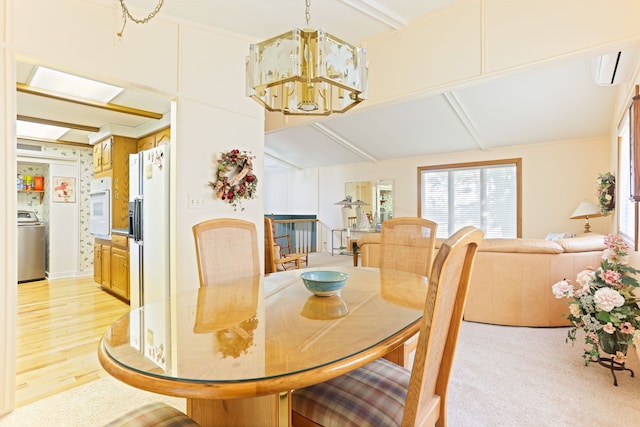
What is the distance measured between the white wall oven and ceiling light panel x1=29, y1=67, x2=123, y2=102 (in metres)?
1.54

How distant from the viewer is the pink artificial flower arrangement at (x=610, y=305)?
2047mm

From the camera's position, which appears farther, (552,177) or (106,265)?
(552,177)

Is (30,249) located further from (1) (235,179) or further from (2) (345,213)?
(2) (345,213)

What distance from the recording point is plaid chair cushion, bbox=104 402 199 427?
1.00m

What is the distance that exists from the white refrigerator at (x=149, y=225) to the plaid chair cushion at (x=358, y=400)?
7.29 feet

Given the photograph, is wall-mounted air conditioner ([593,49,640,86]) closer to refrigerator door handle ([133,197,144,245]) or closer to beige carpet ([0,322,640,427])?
beige carpet ([0,322,640,427])

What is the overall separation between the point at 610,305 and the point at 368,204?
5382mm

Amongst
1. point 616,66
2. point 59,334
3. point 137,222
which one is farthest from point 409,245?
point 59,334

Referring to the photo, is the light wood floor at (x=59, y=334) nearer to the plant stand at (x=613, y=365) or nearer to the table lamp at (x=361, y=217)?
the plant stand at (x=613, y=365)

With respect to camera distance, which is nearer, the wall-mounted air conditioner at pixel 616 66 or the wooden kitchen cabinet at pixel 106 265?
the wall-mounted air conditioner at pixel 616 66

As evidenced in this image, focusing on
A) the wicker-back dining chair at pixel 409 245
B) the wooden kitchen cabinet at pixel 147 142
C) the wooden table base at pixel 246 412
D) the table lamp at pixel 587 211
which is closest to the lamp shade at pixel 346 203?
Answer: the table lamp at pixel 587 211

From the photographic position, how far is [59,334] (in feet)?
9.95

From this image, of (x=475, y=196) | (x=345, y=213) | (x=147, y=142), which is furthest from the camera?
(x=345, y=213)

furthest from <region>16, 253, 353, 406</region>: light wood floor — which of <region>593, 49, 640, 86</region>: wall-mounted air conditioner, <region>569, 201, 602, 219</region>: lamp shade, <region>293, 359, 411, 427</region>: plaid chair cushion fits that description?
<region>569, 201, 602, 219</region>: lamp shade
